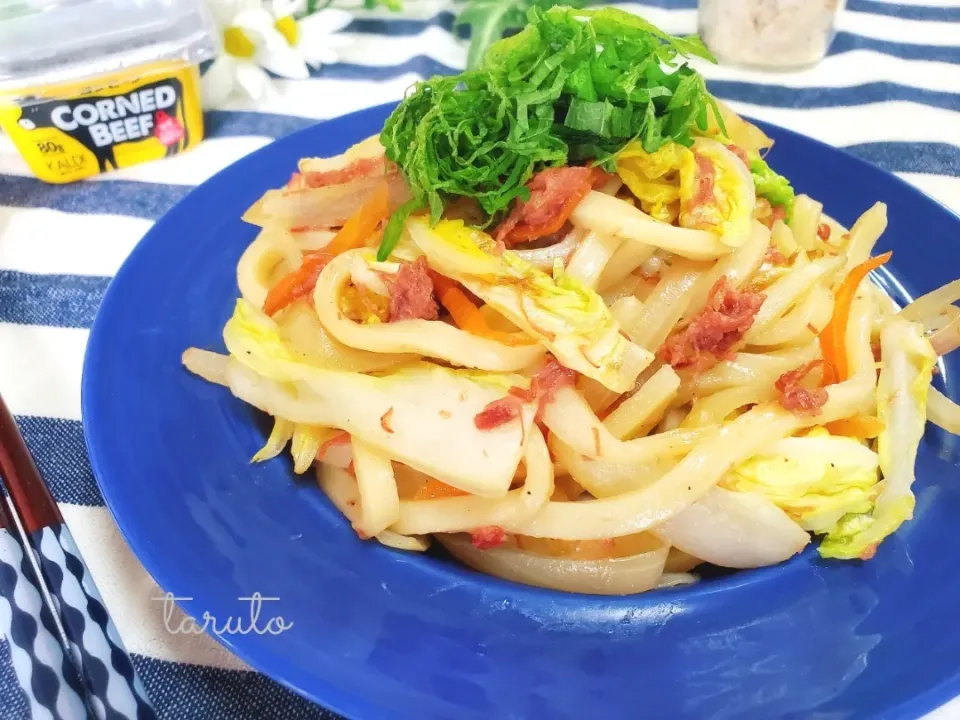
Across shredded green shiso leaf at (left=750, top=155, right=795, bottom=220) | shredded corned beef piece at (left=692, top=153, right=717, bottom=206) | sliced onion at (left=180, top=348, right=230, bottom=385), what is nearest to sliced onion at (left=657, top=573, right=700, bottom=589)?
shredded corned beef piece at (left=692, top=153, right=717, bottom=206)

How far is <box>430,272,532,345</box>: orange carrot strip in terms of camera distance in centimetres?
153

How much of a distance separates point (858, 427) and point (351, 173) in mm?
1268

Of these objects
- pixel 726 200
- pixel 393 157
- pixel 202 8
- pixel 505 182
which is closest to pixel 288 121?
pixel 202 8

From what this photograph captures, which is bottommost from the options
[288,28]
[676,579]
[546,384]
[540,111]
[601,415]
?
[676,579]

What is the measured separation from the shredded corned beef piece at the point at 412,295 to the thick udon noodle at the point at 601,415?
0.16 feet

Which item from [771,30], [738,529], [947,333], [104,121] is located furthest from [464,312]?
[771,30]

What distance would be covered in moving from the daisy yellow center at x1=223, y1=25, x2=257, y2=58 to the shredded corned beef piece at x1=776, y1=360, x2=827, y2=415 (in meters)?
2.61

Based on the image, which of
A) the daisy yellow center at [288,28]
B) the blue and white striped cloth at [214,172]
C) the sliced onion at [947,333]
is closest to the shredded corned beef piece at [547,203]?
the sliced onion at [947,333]

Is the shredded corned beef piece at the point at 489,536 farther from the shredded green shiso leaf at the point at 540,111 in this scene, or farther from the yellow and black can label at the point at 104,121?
the yellow and black can label at the point at 104,121

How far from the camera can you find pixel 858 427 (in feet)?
5.10

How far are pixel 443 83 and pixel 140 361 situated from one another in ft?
2.97

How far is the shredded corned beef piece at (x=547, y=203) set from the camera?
1.57 meters

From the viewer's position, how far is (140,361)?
1688 mm

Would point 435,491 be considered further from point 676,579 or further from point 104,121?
point 104,121
